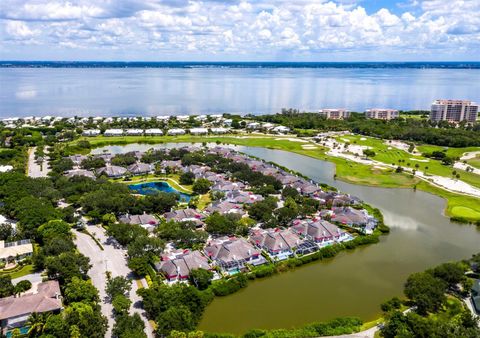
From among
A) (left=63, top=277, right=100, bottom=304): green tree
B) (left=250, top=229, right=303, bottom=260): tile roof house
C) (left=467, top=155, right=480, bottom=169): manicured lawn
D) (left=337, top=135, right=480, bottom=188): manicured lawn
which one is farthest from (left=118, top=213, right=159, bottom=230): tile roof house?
(left=467, top=155, right=480, bottom=169): manicured lawn

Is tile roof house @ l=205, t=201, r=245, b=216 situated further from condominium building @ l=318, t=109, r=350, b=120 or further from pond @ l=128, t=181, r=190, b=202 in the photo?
condominium building @ l=318, t=109, r=350, b=120

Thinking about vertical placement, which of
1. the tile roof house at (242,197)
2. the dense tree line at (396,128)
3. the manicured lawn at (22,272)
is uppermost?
the dense tree line at (396,128)

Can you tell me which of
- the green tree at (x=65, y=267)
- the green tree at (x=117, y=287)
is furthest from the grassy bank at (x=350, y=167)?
the green tree at (x=65, y=267)

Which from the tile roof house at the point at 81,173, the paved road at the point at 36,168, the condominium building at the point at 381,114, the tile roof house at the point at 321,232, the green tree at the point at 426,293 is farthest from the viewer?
the condominium building at the point at 381,114

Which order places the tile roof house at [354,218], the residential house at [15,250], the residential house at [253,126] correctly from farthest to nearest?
the residential house at [253,126], the tile roof house at [354,218], the residential house at [15,250]

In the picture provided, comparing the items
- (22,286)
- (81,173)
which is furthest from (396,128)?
(22,286)

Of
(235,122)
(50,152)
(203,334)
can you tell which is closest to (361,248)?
(203,334)

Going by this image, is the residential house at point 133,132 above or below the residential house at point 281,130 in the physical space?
below

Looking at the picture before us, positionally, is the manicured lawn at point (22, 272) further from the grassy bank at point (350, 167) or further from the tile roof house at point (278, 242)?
the grassy bank at point (350, 167)
